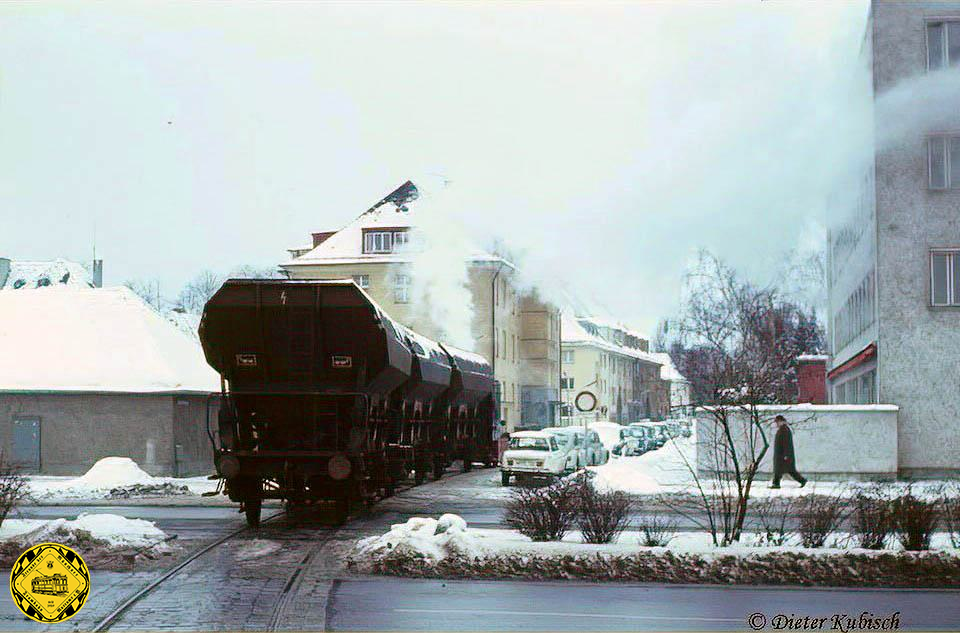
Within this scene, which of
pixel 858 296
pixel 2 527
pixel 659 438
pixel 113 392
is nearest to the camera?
pixel 2 527

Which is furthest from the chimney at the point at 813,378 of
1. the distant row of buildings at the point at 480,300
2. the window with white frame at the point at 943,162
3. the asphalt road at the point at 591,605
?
the asphalt road at the point at 591,605

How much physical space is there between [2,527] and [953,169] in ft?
83.0

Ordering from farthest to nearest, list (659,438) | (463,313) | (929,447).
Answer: (659,438)
(463,313)
(929,447)

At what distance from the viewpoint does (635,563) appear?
13.8 metres

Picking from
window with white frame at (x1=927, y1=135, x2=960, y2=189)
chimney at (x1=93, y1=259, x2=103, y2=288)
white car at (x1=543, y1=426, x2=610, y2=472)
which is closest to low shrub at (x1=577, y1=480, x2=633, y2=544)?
white car at (x1=543, y1=426, x2=610, y2=472)

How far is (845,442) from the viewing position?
3086cm

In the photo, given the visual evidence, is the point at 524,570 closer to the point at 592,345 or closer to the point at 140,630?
the point at 140,630

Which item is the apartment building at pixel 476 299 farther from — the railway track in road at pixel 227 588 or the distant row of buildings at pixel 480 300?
the railway track in road at pixel 227 588

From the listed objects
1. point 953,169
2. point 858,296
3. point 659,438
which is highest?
point 953,169

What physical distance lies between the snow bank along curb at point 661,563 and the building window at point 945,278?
20.0 m

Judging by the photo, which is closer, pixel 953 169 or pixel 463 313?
pixel 953 169

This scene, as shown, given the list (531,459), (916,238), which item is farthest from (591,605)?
(916,238)

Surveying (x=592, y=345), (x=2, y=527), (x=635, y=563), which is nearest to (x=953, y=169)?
(x=635, y=563)

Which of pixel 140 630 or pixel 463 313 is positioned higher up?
pixel 463 313
